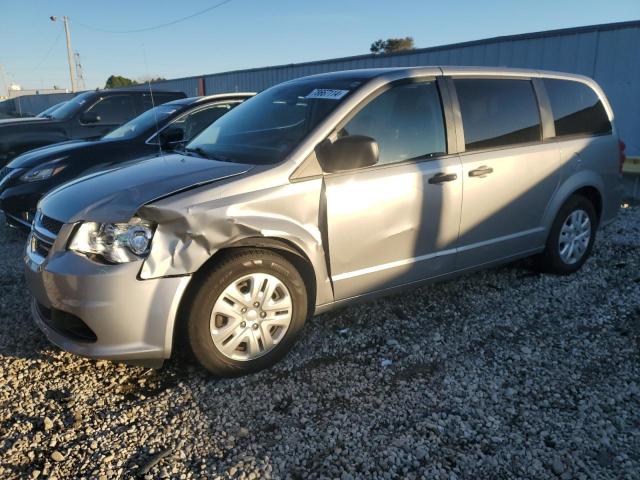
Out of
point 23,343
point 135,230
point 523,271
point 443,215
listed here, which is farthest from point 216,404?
point 523,271

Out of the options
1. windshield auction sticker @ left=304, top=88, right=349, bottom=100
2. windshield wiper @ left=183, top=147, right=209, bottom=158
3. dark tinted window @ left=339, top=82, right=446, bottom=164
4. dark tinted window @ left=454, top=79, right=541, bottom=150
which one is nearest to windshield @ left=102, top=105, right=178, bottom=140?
windshield wiper @ left=183, top=147, right=209, bottom=158

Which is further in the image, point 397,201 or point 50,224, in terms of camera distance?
point 397,201

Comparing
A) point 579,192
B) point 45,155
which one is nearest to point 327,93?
point 579,192

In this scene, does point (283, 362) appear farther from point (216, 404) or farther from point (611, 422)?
point (611, 422)

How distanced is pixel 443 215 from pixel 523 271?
168cm

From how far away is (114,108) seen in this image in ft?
27.1

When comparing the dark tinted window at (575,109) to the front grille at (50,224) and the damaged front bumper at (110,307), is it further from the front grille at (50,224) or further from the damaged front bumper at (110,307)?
the front grille at (50,224)

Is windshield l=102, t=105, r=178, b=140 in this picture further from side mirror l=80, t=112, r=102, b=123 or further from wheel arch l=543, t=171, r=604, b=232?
wheel arch l=543, t=171, r=604, b=232

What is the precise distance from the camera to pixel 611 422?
2.62 metres

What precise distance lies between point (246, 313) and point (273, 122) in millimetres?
1448

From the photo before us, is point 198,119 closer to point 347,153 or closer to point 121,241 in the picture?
point 347,153

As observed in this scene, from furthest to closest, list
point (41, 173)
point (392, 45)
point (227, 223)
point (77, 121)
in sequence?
point (392, 45) < point (77, 121) < point (41, 173) < point (227, 223)

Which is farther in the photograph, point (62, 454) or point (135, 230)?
point (135, 230)

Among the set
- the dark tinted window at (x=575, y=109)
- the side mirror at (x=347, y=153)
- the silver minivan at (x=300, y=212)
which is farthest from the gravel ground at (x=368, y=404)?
the dark tinted window at (x=575, y=109)
